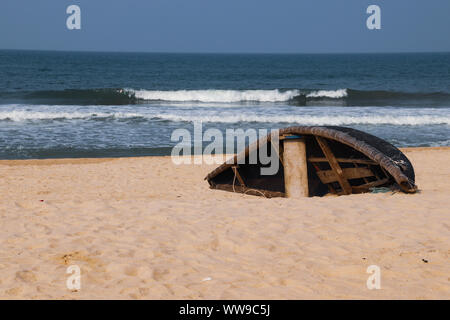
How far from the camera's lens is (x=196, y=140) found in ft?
58.2

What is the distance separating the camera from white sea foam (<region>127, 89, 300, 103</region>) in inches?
1352

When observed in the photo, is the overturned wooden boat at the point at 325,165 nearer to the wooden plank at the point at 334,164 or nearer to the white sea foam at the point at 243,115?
the wooden plank at the point at 334,164

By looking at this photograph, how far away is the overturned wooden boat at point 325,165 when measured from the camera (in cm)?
792

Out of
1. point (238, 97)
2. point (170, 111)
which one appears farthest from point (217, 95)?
point (170, 111)

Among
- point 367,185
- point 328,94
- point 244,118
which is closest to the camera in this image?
point 367,185

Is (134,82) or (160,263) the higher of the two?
(134,82)

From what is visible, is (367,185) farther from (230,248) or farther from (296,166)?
(230,248)

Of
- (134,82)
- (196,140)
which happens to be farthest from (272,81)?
(196,140)

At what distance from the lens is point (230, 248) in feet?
18.6

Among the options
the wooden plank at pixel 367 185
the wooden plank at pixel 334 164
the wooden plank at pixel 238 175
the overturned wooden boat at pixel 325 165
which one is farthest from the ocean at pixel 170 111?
the wooden plank at pixel 367 185

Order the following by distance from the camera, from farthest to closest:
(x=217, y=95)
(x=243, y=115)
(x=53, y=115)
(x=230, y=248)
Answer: (x=217, y=95)
(x=243, y=115)
(x=53, y=115)
(x=230, y=248)

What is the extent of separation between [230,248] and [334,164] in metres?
3.31
